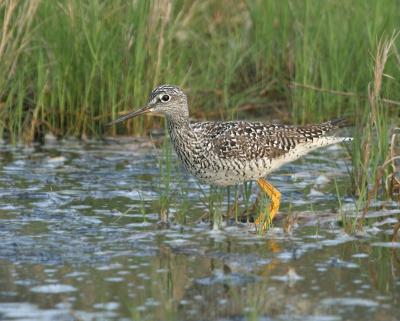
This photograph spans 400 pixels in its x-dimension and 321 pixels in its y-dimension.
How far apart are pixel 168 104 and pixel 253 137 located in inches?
29.6

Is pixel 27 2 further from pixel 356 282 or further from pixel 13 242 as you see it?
pixel 356 282

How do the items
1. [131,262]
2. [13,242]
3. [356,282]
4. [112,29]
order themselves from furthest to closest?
[112,29], [13,242], [131,262], [356,282]

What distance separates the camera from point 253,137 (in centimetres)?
855

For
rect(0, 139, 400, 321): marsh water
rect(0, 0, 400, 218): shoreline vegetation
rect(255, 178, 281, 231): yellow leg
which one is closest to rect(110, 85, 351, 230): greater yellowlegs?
rect(255, 178, 281, 231): yellow leg

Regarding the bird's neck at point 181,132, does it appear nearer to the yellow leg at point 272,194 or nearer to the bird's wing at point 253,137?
the bird's wing at point 253,137

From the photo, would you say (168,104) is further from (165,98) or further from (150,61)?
(150,61)

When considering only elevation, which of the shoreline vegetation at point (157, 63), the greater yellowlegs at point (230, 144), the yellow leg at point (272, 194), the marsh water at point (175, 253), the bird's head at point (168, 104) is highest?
the shoreline vegetation at point (157, 63)

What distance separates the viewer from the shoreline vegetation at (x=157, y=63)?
1056cm

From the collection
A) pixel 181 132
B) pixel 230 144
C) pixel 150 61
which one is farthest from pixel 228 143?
pixel 150 61

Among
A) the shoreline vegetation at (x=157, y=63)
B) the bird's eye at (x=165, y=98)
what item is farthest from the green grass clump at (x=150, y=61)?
the bird's eye at (x=165, y=98)

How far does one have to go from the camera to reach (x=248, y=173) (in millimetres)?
8367

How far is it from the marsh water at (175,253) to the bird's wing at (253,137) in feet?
1.59

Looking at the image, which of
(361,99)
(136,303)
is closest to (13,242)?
(136,303)

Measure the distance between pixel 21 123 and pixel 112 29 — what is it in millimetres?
1451
